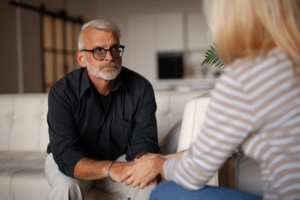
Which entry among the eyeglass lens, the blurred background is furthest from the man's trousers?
the blurred background

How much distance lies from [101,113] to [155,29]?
18.3ft

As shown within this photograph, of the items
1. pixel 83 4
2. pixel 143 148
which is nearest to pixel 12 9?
pixel 83 4

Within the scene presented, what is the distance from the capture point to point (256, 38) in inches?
26.8

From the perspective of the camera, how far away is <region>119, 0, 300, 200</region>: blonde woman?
0.63 metres

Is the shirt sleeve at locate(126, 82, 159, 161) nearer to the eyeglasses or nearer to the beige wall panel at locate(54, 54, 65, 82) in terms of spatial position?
the eyeglasses

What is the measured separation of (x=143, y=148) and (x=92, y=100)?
15.6 inches

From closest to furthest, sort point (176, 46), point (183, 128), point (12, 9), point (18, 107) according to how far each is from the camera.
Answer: point (183, 128) → point (18, 107) → point (12, 9) → point (176, 46)

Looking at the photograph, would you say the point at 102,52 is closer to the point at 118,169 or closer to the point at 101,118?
the point at 101,118

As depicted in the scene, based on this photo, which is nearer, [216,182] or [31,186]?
[216,182]

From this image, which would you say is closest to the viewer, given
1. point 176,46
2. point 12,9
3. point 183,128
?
point 183,128

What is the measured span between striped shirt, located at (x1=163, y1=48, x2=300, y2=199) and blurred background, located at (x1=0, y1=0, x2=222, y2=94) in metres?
4.27

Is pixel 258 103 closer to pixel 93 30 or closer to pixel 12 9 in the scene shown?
pixel 93 30

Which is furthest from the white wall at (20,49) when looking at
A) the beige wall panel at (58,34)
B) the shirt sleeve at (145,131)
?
the shirt sleeve at (145,131)

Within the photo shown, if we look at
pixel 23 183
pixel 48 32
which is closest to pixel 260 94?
pixel 23 183
